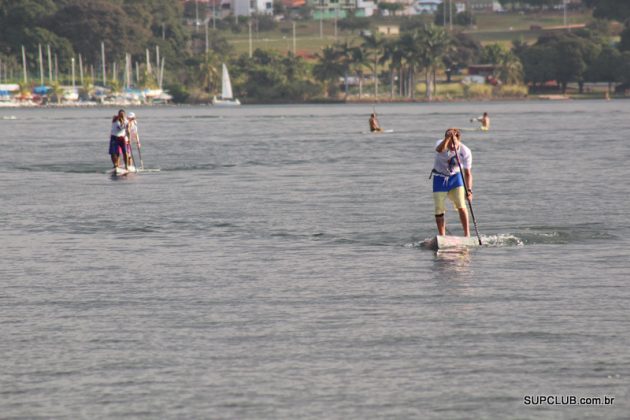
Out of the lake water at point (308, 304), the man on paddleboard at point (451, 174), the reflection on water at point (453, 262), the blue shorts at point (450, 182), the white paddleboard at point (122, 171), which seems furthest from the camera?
the white paddleboard at point (122, 171)

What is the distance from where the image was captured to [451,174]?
22891 mm

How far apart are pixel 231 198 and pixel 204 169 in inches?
538

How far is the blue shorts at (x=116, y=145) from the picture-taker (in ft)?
137

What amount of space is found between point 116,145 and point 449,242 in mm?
21399

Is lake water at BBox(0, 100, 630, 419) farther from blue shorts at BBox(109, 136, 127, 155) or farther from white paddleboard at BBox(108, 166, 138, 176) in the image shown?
white paddleboard at BBox(108, 166, 138, 176)

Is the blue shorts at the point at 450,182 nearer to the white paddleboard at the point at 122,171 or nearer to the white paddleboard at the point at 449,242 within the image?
the white paddleboard at the point at 449,242

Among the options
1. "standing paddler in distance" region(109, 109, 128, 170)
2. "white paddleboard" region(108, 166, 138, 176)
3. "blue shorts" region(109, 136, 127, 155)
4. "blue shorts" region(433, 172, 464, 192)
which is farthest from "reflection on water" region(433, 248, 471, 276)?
"white paddleboard" region(108, 166, 138, 176)

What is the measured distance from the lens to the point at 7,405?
1259cm

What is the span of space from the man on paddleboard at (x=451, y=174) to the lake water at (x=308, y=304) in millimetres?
947

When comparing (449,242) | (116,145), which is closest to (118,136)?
(116,145)

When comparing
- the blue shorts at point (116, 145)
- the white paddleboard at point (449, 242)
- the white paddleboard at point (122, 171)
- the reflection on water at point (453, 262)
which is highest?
the blue shorts at point (116, 145)

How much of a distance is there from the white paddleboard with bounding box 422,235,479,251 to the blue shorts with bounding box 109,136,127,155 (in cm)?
2014

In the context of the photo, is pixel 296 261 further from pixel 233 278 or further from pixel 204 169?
pixel 204 169

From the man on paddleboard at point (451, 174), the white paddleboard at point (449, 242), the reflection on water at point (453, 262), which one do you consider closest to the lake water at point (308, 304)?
the reflection on water at point (453, 262)
